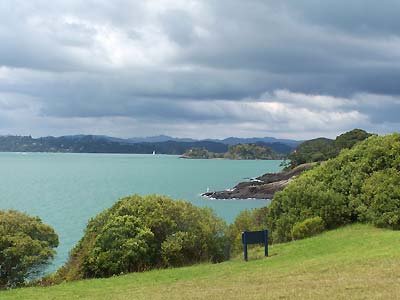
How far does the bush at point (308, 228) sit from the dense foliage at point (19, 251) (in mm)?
11384

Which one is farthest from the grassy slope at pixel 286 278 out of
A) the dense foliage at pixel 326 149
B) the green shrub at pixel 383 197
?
the dense foliage at pixel 326 149

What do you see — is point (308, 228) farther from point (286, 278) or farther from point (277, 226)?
point (286, 278)

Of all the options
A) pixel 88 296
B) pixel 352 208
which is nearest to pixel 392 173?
pixel 352 208

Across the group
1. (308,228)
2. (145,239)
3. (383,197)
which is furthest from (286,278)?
(383,197)

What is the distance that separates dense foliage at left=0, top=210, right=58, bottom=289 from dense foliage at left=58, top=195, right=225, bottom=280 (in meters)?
1.31

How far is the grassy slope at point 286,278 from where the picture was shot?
488 inches

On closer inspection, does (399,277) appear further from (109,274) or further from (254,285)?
→ (109,274)

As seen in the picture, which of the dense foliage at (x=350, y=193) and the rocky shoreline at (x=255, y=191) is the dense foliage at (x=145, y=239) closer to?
the dense foliage at (x=350, y=193)

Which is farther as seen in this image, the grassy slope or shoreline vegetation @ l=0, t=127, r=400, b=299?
shoreline vegetation @ l=0, t=127, r=400, b=299

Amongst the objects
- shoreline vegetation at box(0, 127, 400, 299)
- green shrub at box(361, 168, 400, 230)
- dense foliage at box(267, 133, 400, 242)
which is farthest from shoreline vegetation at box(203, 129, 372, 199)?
green shrub at box(361, 168, 400, 230)

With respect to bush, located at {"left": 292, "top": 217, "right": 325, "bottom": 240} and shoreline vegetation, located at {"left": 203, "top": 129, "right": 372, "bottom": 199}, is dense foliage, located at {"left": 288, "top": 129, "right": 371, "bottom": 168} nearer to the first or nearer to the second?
shoreline vegetation, located at {"left": 203, "top": 129, "right": 372, "bottom": 199}

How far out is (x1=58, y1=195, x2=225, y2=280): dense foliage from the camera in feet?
72.8

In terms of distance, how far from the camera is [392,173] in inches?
1052

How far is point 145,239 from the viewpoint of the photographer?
76.0 ft
